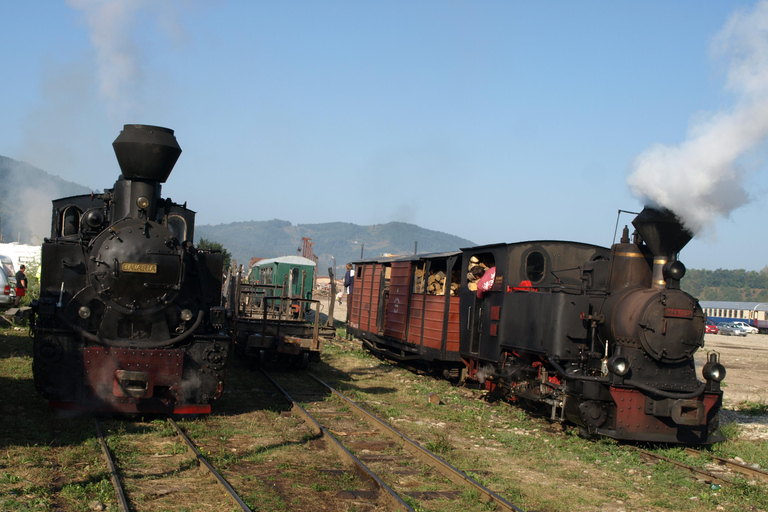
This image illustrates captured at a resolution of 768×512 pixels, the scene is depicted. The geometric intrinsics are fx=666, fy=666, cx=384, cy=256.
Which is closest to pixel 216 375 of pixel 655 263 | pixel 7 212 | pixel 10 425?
pixel 10 425

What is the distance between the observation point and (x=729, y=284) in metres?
141

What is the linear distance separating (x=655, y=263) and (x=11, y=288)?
54.2 feet

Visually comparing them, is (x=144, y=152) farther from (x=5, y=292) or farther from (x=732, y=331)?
(x=732, y=331)

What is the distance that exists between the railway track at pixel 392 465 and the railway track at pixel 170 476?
1.18 m

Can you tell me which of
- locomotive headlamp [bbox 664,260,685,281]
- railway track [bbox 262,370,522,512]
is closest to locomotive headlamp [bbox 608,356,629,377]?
locomotive headlamp [bbox 664,260,685,281]

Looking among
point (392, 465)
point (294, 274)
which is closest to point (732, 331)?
point (294, 274)

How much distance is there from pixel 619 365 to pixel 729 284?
492 ft

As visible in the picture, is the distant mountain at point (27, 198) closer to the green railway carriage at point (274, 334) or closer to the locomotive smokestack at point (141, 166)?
the green railway carriage at point (274, 334)

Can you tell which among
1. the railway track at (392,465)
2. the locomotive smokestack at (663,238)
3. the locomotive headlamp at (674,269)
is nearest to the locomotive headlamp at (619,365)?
the locomotive smokestack at (663,238)

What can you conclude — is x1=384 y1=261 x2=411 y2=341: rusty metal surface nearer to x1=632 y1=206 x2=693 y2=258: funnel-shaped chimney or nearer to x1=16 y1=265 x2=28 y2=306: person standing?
x1=632 y1=206 x2=693 y2=258: funnel-shaped chimney

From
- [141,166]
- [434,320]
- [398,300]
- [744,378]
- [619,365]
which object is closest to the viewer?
[619,365]

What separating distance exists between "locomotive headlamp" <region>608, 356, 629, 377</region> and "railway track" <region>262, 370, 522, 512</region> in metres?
2.71

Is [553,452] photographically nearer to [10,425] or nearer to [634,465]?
[634,465]

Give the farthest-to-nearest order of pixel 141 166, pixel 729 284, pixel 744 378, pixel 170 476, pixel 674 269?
pixel 729 284
pixel 744 378
pixel 141 166
pixel 674 269
pixel 170 476
